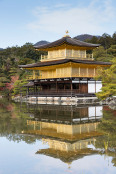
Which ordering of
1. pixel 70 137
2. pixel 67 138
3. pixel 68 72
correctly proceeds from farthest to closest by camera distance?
pixel 68 72 < pixel 70 137 < pixel 67 138

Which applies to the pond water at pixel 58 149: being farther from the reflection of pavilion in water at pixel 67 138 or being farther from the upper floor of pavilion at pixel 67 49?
the upper floor of pavilion at pixel 67 49

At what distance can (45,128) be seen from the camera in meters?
13.7

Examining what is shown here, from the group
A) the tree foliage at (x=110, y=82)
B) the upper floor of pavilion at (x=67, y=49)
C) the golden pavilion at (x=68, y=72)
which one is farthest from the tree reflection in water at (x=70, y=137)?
the upper floor of pavilion at (x=67, y=49)

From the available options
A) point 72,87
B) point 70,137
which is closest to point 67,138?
point 70,137

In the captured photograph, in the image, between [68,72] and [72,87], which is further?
[72,87]

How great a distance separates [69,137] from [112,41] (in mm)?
78340

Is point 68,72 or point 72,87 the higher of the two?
point 68,72

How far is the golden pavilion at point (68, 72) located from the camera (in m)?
35.5

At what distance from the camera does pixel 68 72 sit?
36.3 metres

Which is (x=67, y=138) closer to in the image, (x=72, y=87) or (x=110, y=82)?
(x=110, y=82)

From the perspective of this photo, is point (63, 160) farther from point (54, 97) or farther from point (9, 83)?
point (9, 83)

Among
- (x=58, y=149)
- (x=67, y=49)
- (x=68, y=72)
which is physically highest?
(x=67, y=49)

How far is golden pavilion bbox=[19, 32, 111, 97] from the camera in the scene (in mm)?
35531

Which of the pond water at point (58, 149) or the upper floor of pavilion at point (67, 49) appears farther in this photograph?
the upper floor of pavilion at point (67, 49)
